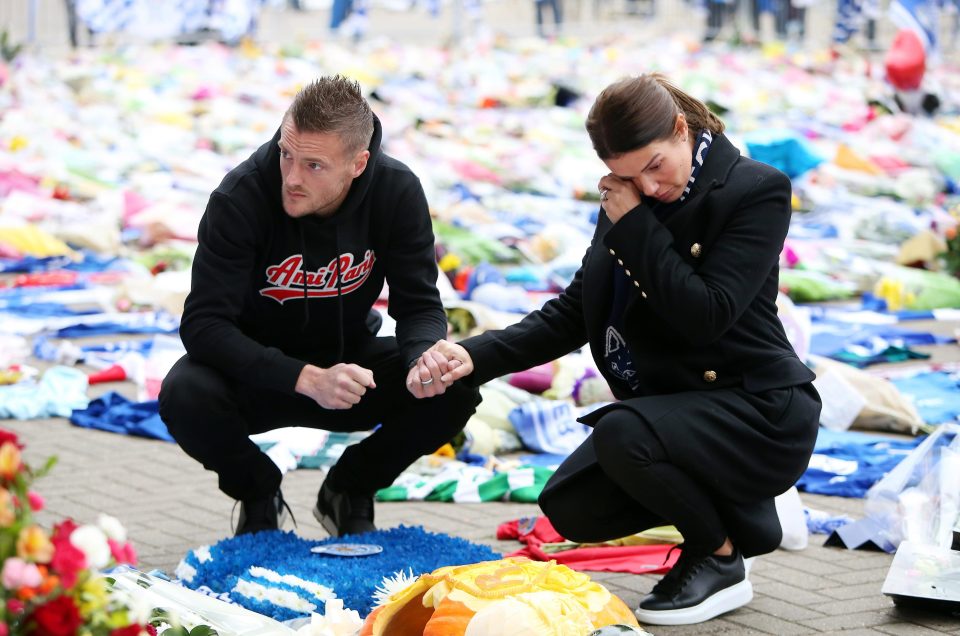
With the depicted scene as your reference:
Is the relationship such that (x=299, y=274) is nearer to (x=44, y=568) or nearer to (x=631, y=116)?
(x=631, y=116)

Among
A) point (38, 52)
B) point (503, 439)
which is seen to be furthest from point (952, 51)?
point (503, 439)

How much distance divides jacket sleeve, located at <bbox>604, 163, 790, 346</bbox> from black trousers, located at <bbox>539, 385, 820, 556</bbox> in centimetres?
21

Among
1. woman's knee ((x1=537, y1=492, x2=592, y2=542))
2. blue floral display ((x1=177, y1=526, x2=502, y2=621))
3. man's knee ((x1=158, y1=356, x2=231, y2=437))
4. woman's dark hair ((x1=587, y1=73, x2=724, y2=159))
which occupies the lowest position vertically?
blue floral display ((x1=177, y1=526, x2=502, y2=621))

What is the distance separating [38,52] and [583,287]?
58.1ft

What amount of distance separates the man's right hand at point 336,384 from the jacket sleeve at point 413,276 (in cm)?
34

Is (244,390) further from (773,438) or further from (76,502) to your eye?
(773,438)

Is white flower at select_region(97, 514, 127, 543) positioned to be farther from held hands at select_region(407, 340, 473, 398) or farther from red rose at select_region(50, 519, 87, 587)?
held hands at select_region(407, 340, 473, 398)

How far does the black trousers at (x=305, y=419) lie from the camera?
12.1 ft

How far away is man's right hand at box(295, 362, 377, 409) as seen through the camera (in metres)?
3.45

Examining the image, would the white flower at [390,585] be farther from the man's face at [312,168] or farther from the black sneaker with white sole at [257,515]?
the man's face at [312,168]

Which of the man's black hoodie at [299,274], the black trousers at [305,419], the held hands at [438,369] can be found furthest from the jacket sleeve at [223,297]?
the held hands at [438,369]

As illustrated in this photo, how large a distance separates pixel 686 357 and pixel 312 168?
1069mm

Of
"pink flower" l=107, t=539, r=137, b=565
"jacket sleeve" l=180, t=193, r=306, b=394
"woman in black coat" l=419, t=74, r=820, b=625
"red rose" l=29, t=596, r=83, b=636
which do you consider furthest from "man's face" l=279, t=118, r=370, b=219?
"red rose" l=29, t=596, r=83, b=636

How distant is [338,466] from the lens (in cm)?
406
